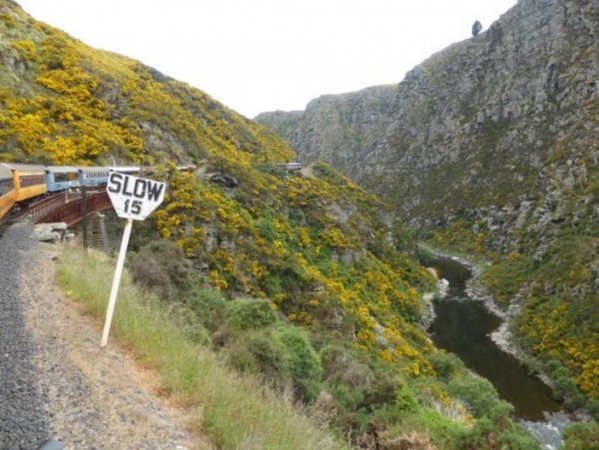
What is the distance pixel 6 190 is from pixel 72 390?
17091 millimetres

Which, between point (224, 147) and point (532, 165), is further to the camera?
point (532, 165)

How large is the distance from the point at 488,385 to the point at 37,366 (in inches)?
1109

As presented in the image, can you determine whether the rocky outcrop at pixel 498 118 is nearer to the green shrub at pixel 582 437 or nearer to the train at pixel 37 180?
the green shrub at pixel 582 437

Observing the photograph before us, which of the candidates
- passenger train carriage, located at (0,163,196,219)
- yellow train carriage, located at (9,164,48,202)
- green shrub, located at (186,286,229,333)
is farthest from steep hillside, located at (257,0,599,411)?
yellow train carriage, located at (9,164,48,202)

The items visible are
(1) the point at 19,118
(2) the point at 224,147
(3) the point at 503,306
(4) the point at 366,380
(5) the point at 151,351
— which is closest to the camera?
(5) the point at 151,351

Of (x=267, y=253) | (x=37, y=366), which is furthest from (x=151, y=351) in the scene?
(x=267, y=253)

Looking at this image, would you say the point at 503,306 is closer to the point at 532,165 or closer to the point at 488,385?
the point at 488,385

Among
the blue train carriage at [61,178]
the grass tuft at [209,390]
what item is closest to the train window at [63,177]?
the blue train carriage at [61,178]

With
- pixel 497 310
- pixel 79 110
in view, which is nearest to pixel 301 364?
pixel 79 110

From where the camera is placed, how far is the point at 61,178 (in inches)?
1088

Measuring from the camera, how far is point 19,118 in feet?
106

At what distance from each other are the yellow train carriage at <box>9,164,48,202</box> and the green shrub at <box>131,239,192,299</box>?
666 cm

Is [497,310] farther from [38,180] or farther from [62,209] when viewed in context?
[38,180]

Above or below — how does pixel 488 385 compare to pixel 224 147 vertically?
below
